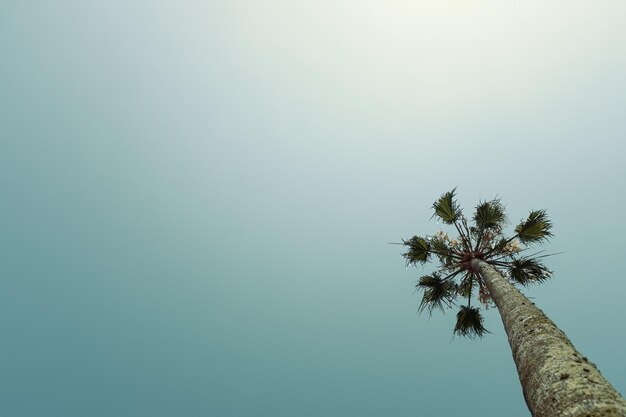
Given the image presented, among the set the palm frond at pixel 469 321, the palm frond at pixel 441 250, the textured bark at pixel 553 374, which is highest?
the palm frond at pixel 441 250

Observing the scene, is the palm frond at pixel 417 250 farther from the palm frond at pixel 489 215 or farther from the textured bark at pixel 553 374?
the textured bark at pixel 553 374

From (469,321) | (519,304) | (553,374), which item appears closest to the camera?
(553,374)

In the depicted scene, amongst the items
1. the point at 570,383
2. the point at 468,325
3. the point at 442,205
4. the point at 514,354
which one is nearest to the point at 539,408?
the point at 570,383

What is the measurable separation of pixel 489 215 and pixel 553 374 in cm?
895

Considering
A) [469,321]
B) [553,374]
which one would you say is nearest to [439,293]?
[469,321]

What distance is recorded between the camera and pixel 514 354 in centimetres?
437

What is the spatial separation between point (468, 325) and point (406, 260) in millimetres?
2665

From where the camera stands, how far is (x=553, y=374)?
10.5ft

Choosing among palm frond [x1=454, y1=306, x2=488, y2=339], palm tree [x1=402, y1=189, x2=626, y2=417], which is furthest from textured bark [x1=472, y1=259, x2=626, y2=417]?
palm frond [x1=454, y1=306, x2=488, y2=339]

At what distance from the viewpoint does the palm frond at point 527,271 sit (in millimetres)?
10484

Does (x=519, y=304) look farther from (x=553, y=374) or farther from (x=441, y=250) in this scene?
(x=441, y=250)

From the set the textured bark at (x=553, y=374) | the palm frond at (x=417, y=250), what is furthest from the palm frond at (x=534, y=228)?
the textured bark at (x=553, y=374)

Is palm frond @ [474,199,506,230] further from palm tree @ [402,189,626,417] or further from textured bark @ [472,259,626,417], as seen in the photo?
textured bark @ [472,259,626,417]

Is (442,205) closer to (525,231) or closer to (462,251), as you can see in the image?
(462,251)
